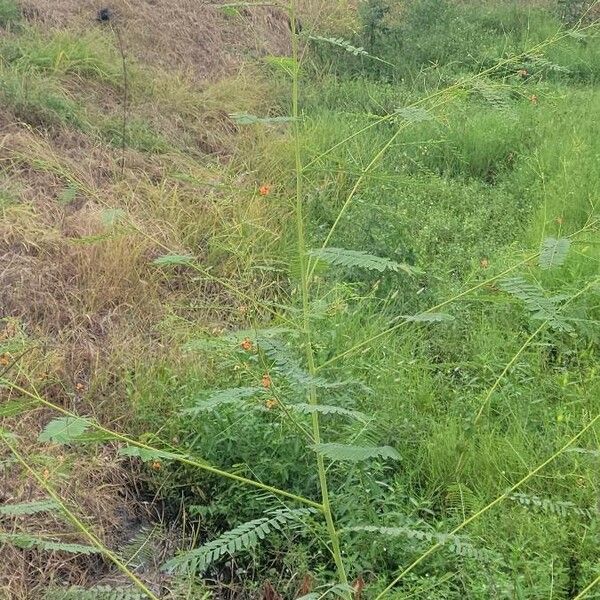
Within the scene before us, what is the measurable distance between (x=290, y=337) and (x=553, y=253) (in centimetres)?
207

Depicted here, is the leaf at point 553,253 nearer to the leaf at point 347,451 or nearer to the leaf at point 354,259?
the leaf at point 354,259

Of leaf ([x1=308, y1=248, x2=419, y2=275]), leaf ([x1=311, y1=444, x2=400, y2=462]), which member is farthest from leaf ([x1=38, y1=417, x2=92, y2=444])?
leaf ([x1=308, y1=248, x2=419, y2=275])

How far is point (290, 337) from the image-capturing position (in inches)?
150

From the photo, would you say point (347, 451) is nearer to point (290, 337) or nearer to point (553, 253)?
point (553, 253)

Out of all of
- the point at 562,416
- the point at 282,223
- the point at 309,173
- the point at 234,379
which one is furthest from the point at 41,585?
the point at 309,173

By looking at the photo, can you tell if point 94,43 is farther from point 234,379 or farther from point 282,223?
point 234,379

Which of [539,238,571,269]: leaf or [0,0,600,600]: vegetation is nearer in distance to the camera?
[539,238,571,269]: leaf

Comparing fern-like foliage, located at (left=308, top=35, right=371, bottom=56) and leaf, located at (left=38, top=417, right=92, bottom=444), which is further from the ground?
fern-like foliage, located at (left=308, top=35, right=371, bottom=56)

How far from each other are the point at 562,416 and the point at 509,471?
12.1 inches

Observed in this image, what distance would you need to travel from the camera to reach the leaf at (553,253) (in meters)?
1.80

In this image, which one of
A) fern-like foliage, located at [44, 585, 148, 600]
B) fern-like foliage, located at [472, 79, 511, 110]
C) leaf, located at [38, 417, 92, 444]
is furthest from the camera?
fern-like foliage, located at [472, 79, 511, 110]

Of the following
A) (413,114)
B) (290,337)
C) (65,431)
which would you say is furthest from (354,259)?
(290,337)

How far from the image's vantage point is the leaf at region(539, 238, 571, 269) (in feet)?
5.90

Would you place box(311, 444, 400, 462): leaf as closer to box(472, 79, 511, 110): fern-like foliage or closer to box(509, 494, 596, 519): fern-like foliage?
box(509, 494, 596, 519): fern-like foliage
